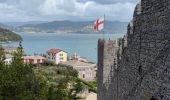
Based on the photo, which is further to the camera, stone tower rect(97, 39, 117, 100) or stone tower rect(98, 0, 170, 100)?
stone tower rect(97, 39, 117, 100)

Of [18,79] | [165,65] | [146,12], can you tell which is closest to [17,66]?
[18,79]

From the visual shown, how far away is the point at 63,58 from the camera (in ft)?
302

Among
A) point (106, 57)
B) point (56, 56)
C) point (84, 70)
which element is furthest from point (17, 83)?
point (56, 56)

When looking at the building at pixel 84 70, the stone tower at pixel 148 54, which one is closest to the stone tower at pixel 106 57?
the stone tower at pixel 148 54

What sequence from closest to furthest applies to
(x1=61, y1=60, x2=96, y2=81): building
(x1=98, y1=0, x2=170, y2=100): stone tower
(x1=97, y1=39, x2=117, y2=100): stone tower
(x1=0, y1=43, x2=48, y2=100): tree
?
(x1=98, y1=0, x2=170, y2=100): stone tower, (x1=0, y1=43, x2=48, y2=100): tree, (x1=97, y1=39, x2=117, y2=100): stone tower, (x1=61, y1=60, x2=96, y2=81): building

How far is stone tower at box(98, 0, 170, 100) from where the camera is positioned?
5.97 meters

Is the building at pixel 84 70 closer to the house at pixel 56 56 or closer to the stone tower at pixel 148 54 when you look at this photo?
the house at pixel 56 56

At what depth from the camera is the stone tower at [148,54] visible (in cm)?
597

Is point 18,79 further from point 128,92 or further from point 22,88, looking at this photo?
point 128,92

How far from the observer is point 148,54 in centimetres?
688

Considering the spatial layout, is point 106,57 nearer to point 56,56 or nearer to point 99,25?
point 99,25

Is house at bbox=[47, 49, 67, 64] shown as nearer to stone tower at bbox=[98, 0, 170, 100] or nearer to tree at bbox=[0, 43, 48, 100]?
tree at bbox=[0, 43, 48, 100]

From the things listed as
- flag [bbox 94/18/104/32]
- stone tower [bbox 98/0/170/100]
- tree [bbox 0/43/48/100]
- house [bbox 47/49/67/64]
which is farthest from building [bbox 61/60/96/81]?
stone tower [bbox 98/0/170/100]

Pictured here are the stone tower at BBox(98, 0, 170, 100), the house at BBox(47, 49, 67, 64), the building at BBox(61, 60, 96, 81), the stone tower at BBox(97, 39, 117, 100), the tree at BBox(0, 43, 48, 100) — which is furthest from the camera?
the house at BBox(47, 49, 67, 64)
